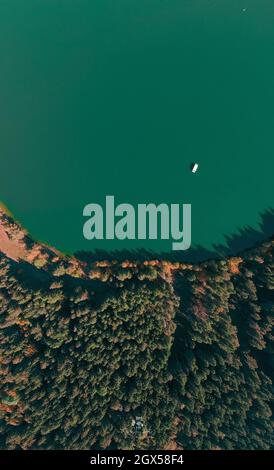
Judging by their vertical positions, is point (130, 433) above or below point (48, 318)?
below

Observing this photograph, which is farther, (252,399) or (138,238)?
(138,238)

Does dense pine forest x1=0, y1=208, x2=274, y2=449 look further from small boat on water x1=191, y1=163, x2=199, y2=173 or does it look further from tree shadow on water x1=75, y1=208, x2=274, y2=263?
small boat on water x1=191, y1=163, x2=199, y2=173

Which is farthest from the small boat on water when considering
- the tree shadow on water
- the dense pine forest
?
the dense pine forest

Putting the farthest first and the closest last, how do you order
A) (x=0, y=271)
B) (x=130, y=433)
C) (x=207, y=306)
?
1. (x=0, y=271)
2. (x=207, y=306)
3. (x=130, y=433)

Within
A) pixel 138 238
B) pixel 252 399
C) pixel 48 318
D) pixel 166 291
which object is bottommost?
pixel 252 399

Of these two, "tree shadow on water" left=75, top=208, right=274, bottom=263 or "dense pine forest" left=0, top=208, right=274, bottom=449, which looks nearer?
"dense pine forest" left=0, top=208, right=274, bottom=449

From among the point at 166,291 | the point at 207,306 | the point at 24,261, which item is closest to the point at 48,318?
the point at 24,261
